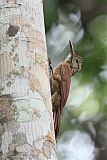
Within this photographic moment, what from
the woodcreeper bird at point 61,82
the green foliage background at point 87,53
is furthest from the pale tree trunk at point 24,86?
the green foliage background at point 87,53

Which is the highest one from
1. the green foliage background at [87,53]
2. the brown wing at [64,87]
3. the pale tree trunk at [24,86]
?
the green foliage background at [87,53]

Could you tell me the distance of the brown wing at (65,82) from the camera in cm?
289

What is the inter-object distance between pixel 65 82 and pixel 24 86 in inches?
44.0

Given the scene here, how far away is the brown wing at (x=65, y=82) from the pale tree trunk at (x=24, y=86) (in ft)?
2.89

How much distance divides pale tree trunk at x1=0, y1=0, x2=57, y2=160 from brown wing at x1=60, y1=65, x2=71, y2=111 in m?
0.88

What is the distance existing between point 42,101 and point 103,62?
117 inches

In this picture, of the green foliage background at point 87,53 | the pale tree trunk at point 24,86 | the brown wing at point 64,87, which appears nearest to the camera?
the pale tree trunk at point 24,86

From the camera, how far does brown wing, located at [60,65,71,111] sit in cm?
289

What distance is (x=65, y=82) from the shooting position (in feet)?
9.69

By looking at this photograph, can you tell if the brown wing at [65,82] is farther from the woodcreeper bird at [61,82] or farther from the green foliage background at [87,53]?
the green foliage background at [87,53]

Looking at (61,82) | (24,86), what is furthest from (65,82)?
(24,86)

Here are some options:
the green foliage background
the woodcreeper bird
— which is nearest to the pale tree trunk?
the woodcreeper bird

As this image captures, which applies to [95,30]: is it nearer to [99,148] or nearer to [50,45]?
[50,45]

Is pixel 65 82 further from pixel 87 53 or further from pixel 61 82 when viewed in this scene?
pixel 87 53
